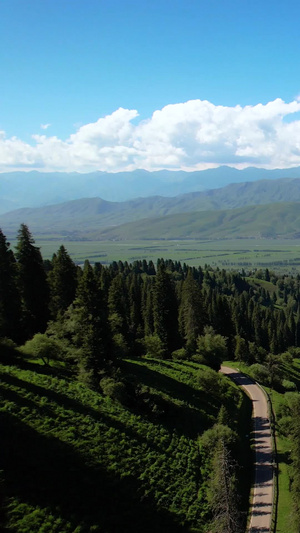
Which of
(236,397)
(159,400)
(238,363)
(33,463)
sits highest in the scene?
(33,463)

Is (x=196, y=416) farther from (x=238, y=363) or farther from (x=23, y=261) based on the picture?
(x=238, y=363)

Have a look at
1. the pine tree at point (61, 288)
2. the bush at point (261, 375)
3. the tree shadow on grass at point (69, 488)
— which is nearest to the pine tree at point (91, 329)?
the tree shadow on grass at point (69, 488)

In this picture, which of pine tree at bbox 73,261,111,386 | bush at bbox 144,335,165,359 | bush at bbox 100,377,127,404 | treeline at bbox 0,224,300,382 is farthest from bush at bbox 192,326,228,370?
bush at bbox 100,377,127,404

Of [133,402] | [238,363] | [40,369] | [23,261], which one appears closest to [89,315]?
[40,369]

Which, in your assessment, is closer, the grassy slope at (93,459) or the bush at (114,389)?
the grassy slope at (93,459)

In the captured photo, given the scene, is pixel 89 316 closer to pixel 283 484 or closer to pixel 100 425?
pixel 100 425

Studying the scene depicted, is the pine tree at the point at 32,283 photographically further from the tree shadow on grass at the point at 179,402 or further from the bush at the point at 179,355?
the bush at the point at 179,355
